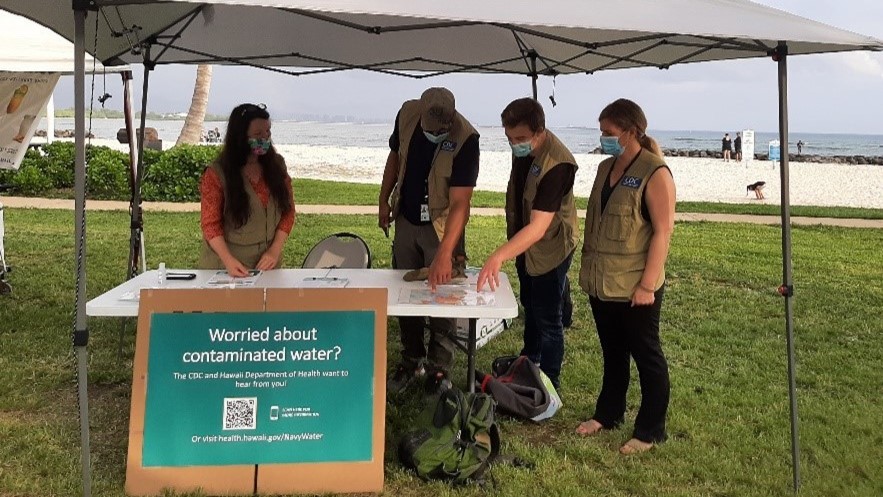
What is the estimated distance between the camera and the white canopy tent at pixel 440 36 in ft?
8.55

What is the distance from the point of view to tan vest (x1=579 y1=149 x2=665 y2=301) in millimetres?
3209

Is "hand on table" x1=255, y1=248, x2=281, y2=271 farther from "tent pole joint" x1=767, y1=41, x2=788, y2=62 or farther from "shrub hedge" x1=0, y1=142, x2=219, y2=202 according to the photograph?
"shrub hedge" x1=0, y1=142, x2=219, y2=202

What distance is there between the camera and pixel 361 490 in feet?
9.95

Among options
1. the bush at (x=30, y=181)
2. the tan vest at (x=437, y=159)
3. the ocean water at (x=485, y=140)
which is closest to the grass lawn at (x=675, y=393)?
the tan vest at (x=437, y=159)

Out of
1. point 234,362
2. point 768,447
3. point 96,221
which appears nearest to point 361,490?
point 234,362

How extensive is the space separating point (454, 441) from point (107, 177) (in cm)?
1220

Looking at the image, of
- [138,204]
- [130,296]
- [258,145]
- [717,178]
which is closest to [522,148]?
[258,145]

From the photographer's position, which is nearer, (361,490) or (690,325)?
(361,490)

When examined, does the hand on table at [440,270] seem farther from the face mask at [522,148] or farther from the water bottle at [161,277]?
the water bottle at [161,277]

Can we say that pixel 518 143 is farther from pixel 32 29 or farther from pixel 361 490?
pixel 32 29

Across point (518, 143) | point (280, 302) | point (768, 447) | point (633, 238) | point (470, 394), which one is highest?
point (518, 143)

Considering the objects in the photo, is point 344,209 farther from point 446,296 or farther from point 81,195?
point 81,195

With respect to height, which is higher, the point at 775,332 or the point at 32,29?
the point at 32,29

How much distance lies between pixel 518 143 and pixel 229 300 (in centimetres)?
145
